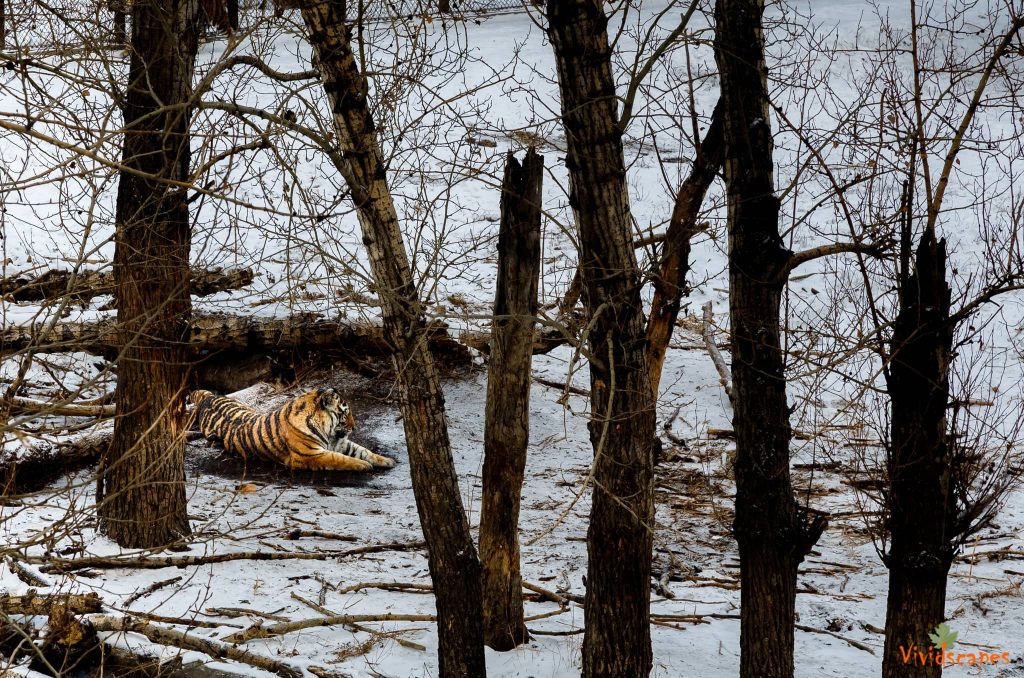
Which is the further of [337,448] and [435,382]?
[337,448]

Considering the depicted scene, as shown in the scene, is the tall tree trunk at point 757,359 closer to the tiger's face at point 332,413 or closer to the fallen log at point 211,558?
the fallen log at point 211,558

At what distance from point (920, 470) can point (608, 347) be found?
2.08m

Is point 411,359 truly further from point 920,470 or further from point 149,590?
point 149,590

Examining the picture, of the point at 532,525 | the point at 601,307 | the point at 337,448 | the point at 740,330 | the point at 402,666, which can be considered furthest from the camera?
the point at 337,448

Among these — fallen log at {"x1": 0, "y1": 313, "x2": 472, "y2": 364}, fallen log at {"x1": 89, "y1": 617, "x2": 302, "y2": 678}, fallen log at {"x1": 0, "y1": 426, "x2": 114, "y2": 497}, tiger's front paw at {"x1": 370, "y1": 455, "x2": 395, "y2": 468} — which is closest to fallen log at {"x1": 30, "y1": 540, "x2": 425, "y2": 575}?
fallen log at {"x1": 89, "y1": 617, "x2": 302, "y2": 678}

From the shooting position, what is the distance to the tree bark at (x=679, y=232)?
6.37 metres

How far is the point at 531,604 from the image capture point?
24.4 feet

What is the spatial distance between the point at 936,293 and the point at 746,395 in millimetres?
1277

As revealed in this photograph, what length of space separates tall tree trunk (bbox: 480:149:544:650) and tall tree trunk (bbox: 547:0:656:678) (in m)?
0.51

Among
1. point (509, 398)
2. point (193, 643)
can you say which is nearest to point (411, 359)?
point (509, 398)

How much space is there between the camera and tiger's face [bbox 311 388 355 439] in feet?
32.6

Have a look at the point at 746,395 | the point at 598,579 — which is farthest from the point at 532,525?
the point at 746,395

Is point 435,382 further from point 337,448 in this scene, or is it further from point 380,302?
point 337,448

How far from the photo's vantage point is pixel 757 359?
5.37 metres
